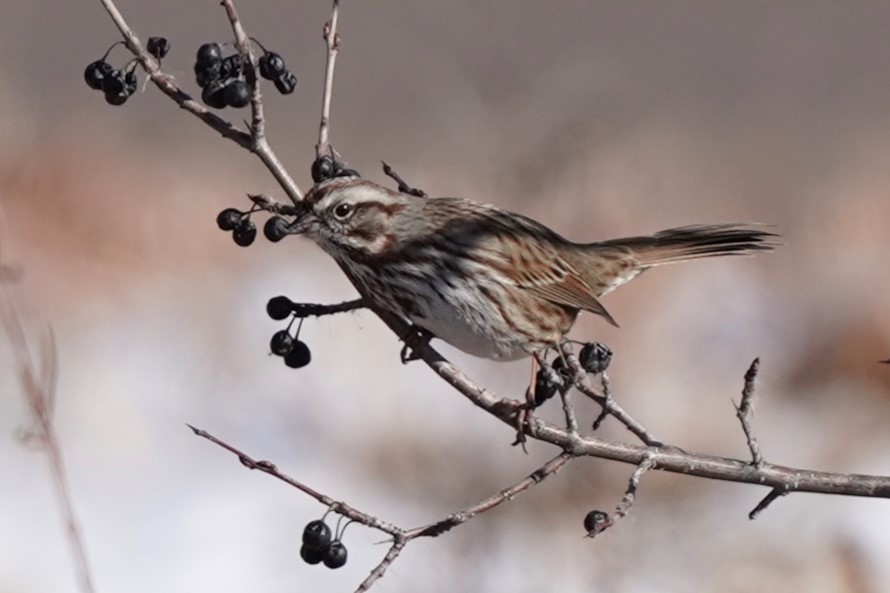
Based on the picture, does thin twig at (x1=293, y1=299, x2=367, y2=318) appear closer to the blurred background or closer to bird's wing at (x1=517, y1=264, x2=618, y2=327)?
bird's wing at (x1=517, y1=264, x2=618, y2=327)

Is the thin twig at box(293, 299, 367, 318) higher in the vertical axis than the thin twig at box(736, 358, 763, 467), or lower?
higher

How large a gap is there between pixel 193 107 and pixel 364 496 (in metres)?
3.35

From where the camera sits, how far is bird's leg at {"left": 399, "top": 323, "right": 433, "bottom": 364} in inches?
157

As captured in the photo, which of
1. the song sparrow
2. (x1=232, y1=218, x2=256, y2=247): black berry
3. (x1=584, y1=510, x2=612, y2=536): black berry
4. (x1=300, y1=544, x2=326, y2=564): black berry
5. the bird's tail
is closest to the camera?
(x1=584, y1=510, x2=612, y2=536): black berry

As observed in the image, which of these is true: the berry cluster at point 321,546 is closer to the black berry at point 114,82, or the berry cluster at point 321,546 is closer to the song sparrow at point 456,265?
the song sparrow at point 456,265

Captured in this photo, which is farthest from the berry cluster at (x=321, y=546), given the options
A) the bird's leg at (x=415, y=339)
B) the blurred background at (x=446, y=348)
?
the blurred background at (x=446, y=348)

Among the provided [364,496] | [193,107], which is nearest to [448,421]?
[364,496]

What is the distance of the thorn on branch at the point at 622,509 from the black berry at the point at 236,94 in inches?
46.4

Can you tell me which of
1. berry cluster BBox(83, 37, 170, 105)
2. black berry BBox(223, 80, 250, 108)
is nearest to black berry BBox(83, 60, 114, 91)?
berry cluster BBox(83, 37, 170, 105)

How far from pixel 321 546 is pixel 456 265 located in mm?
1050

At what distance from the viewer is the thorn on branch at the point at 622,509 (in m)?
3.14

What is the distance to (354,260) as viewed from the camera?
4164mm

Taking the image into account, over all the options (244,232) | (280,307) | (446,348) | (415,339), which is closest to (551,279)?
(415,339)

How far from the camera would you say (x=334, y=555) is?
3.48 metres
